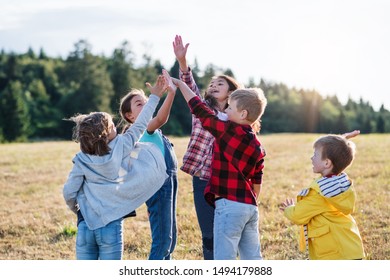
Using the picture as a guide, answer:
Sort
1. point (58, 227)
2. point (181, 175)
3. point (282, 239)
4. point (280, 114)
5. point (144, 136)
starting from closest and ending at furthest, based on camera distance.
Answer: point (144, 136) → point (282, 239) → point (58, 227) → point (181, 175) → point (280, 114)

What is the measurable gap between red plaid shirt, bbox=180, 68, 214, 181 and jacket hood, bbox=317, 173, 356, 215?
1.00m

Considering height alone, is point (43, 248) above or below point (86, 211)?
below

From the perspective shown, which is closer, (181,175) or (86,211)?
(86,211)

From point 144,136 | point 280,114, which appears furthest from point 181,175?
point 280,114

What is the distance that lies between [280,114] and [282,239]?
63.9 metres

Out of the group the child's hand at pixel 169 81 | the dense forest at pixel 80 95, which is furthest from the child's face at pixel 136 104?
the dense forest at pixel 80 95

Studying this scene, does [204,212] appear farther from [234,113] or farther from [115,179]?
[234,113]

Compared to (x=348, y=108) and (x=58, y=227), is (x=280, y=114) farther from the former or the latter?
(x=58, y=227)

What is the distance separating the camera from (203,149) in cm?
439

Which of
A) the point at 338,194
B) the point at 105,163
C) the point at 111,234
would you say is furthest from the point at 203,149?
the point at 338,194

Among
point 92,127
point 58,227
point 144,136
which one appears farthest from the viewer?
point 58,227

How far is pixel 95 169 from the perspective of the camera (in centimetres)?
379

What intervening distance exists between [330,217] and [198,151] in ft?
3.97

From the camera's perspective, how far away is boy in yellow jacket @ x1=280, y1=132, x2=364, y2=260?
3787 millimetres
